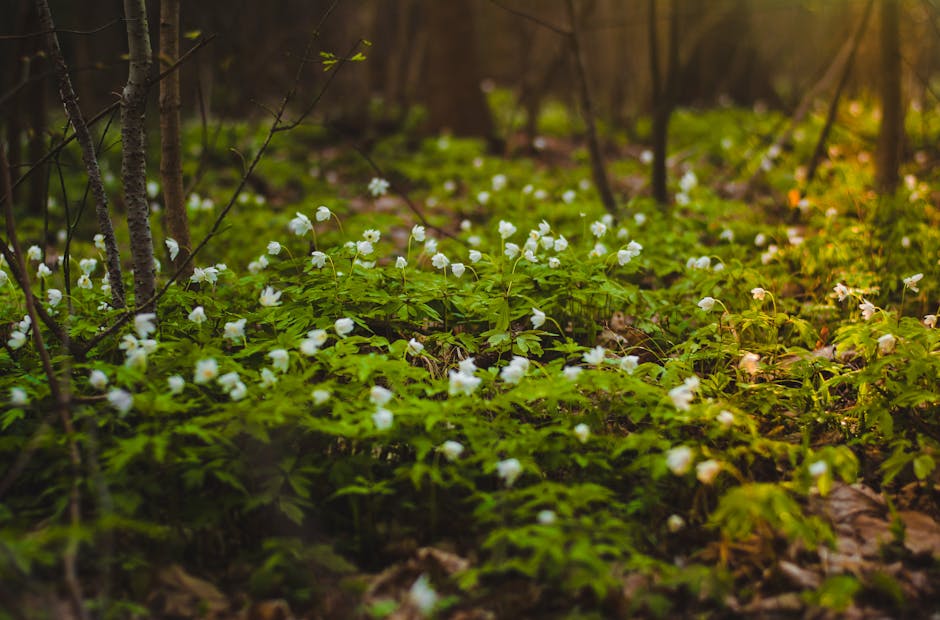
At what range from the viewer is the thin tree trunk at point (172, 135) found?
352 cm

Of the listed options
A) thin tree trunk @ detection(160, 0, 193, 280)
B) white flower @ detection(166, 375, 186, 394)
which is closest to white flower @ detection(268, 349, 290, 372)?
white flower @ detection(166, 375, 186, 394)

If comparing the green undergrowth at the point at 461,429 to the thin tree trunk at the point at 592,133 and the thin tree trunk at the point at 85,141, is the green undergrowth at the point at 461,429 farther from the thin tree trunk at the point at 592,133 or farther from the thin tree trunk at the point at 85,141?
the thin tree trunk at the point at 592,133

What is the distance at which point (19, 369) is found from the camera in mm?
2881

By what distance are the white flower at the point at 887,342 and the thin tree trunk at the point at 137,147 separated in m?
2.97

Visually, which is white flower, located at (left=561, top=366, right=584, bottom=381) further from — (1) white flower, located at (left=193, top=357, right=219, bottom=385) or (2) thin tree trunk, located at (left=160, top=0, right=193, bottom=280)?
(2) thin tree trunk, located at (left=160, top=0, right=193, bottom=280)

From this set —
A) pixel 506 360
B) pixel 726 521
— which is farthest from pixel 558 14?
pixel 726 521

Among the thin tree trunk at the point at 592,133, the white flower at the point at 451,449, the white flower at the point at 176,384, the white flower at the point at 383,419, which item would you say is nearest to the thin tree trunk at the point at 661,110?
the thin tree trunk at the point at 592,133

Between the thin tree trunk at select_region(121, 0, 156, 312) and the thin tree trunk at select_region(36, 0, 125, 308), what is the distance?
0.12m

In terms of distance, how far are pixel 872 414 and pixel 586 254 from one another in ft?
5.86

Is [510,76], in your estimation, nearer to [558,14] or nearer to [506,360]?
[558,14]

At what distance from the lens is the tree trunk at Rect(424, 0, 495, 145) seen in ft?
30.2

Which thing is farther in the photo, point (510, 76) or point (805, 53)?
point (510, 76)

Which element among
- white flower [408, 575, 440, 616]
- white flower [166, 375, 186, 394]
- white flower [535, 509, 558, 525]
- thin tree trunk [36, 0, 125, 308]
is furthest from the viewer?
thin tree trunk [36, 0, 125, 308]

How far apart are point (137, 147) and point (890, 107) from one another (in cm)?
555
